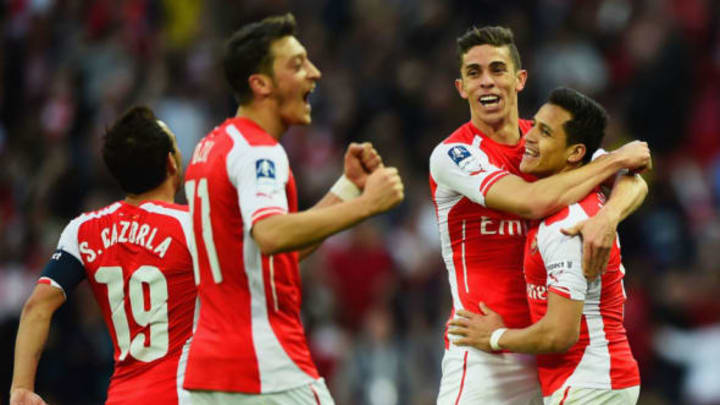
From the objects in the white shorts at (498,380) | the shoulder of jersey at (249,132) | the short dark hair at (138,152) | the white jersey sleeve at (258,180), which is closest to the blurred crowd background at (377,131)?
the white shorts at (498,380)

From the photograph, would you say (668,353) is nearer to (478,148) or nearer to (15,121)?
(478,148)

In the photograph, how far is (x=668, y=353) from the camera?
11.5 meters

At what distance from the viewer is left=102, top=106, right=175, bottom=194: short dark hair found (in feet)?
20.1

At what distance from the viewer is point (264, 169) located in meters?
5.19

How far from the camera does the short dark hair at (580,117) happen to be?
5.87 metres

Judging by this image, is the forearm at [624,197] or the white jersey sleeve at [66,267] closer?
the forearm at [624,197]

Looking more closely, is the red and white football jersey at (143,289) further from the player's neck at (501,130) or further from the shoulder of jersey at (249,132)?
the player's neck at (501,130)

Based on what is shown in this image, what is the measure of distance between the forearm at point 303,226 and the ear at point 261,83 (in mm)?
684

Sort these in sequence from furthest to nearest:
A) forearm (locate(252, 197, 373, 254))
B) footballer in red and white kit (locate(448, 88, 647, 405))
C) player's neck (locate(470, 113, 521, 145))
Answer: player's neck (locate(470, 113, 521, 145)) → footballer in red and white kit (locate(448, 88, 647, 405)) → forearm (locate(252, 197, 373, 254))

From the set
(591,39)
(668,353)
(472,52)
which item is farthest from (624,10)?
(472,52)

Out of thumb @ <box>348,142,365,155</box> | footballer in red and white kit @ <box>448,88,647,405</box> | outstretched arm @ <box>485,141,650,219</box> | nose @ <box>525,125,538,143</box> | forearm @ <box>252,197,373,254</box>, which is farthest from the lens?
nose @ <box>525,125,538,143</box>

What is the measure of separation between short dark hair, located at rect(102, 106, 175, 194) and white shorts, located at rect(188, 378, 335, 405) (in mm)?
1268

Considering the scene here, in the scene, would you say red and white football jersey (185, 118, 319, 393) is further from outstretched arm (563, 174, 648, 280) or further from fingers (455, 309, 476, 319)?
outstretched arm (563, 174, 648, 280)

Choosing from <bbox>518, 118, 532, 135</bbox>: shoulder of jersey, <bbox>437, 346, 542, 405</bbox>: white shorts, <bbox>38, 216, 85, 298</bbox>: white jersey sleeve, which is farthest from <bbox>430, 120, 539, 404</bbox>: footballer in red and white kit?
<bbox>38, 216, 85, 298</bbox>: white jersey sleeve
